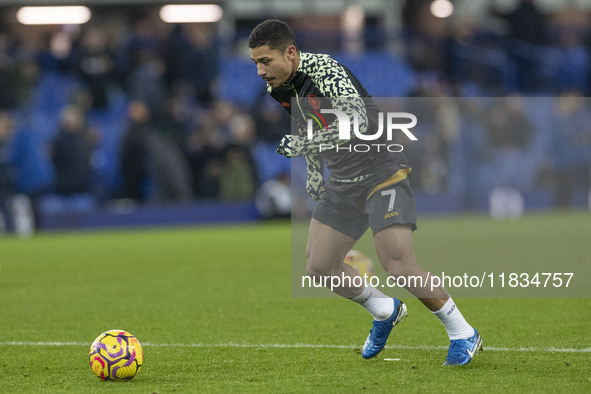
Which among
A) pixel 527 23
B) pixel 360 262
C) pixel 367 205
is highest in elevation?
pixel 527 23

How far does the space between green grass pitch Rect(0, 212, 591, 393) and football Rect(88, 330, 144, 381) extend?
99 mm

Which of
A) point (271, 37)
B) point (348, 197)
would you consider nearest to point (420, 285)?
point (348, 197)

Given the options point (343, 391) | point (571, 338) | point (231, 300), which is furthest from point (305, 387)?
point (231, 300)

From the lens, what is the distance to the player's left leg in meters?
5.95

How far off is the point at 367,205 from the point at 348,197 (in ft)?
0.48

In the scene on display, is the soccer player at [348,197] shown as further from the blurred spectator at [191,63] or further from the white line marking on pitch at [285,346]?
the blurred spectator at [191,63]

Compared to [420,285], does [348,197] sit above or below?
above

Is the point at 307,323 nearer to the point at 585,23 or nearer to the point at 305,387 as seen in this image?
the point at 305,387

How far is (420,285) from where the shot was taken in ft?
19.6

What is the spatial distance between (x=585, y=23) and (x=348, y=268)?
25587 millimetres

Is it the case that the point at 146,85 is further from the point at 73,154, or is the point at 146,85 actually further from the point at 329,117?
the point at 329,117

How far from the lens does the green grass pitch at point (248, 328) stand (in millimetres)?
5770

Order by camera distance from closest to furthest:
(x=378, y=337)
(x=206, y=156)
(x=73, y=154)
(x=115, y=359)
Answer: (x=115, y=359) → (x=378, y=337) → (x=73, y=154) → (x=206, y=156)

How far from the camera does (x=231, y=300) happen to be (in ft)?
32.4
